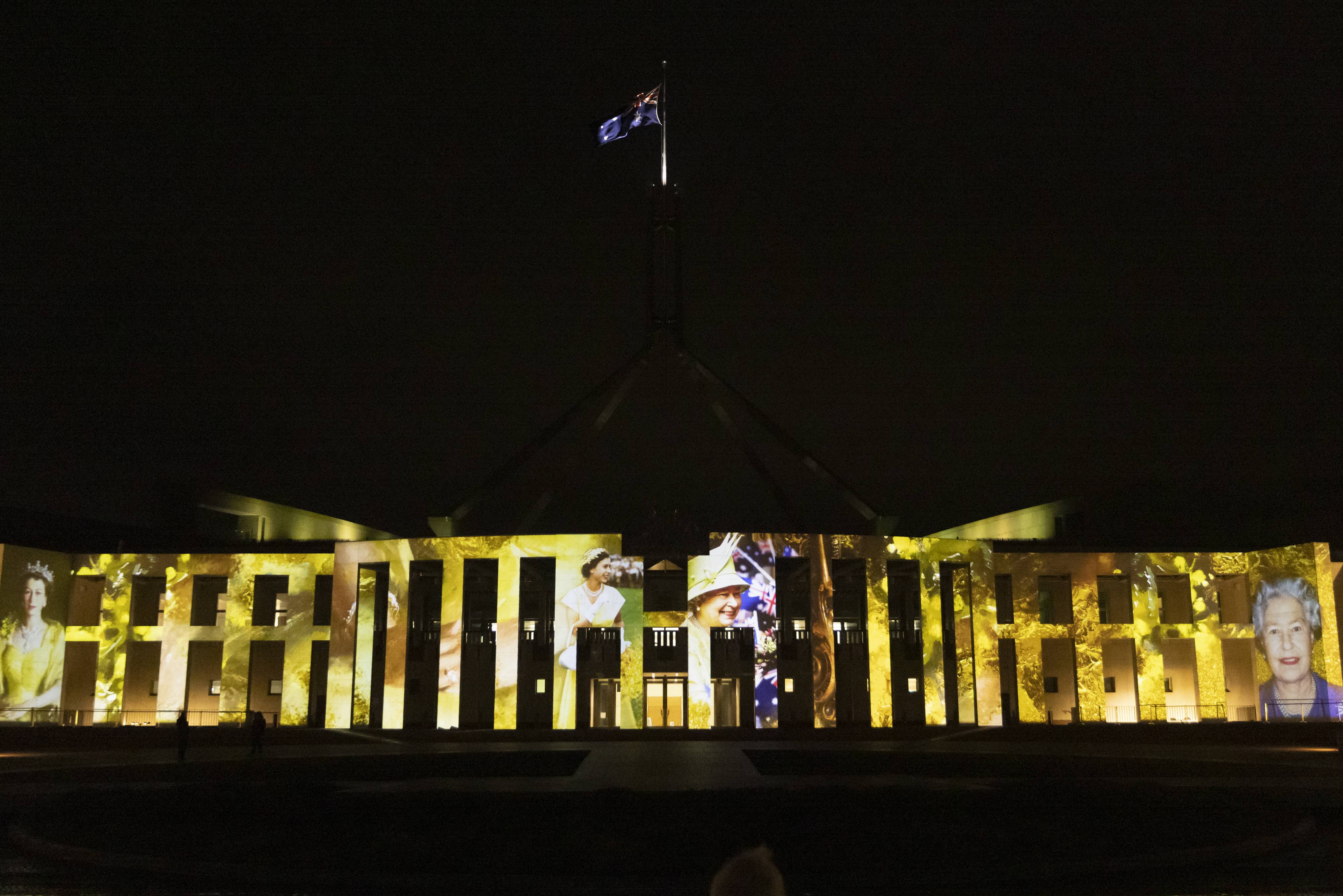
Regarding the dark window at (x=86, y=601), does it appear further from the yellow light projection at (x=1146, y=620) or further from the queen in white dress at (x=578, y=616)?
the yellow light projection at (x=1146, y=620)

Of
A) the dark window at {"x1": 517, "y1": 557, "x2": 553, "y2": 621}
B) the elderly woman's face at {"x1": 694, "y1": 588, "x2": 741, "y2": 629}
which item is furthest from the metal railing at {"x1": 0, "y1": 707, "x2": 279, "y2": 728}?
the elderly woman's face at {"x1": 694, "y1": 588, "x2": 741, "y2": 629}

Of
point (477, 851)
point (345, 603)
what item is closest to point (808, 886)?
point (477, 851)

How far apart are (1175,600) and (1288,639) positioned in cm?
741

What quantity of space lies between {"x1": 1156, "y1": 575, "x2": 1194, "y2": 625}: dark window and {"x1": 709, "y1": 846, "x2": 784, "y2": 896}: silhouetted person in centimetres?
4965

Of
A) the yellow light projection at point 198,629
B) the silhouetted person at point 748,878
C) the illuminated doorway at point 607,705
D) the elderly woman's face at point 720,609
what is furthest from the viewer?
the illuminated doorway at point 607,705

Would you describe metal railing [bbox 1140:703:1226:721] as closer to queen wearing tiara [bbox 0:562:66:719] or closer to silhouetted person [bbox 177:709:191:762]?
silhouetted person [bbox 177:709:191:762]

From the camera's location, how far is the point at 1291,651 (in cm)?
4059

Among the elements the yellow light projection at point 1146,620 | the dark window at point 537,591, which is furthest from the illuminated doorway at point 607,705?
the yellow light projection at point 1146,620

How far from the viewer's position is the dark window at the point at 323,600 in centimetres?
4838

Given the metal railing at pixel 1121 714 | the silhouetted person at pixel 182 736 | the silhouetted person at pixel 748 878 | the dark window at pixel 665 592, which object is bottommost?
the metal railing at pixel 1121 714

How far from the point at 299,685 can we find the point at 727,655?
16974mm

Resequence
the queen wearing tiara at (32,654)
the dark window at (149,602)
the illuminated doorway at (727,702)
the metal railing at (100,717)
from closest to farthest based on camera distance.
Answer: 1. the metal railing at (100,717)
2. the queen wearing tiara at (32,654)
3. the illuminated doorway at (727,702)
4. the dark window at (149,602)

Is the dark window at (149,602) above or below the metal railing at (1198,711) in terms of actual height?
above

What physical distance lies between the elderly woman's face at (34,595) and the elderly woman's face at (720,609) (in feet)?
85.1
